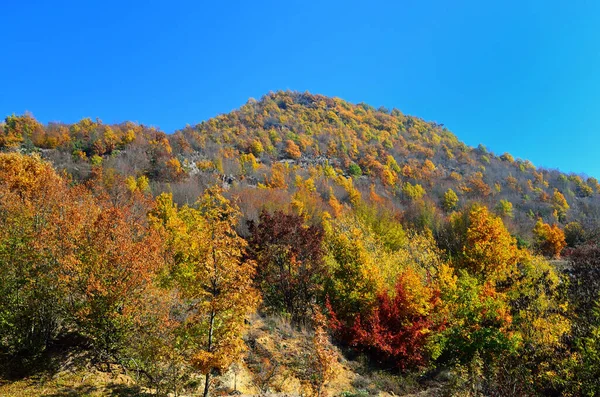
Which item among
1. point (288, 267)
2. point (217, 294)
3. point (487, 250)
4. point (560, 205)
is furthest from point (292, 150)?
point (217, 294)

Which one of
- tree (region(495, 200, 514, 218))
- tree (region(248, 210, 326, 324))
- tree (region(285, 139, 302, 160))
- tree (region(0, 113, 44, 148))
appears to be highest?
tree (region(285, 139, 302, 160))

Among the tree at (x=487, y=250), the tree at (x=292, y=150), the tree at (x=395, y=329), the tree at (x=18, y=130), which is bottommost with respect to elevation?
the tree at (x=395, y=329)

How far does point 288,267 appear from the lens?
2177 centimetres

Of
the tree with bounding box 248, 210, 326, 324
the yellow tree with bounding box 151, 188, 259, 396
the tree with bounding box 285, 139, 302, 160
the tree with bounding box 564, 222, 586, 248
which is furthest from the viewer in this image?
the tree with bounding box 285, 139, 302, 160

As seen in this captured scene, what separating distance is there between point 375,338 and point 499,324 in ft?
21.5

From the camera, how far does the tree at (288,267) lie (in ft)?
68.0

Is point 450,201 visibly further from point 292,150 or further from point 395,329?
point 395,329

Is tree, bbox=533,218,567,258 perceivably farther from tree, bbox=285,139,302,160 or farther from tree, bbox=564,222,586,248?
tree, bbox=285,139,302,160

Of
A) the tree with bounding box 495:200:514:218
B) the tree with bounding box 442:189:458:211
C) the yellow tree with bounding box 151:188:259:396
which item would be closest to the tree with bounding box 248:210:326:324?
the yellow tree with bounding box 151:188:259:396

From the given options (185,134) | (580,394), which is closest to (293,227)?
(580,394)

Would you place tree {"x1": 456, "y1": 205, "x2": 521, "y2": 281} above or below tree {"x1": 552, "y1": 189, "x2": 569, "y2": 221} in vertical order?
below

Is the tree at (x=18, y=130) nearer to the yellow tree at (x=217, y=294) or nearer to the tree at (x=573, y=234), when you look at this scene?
the yellow tree at (x=217, y=294)

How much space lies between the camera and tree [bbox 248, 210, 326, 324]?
20.7 metres

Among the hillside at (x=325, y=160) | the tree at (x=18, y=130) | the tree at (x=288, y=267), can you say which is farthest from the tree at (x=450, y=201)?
the tree at (x=18, y=130)
